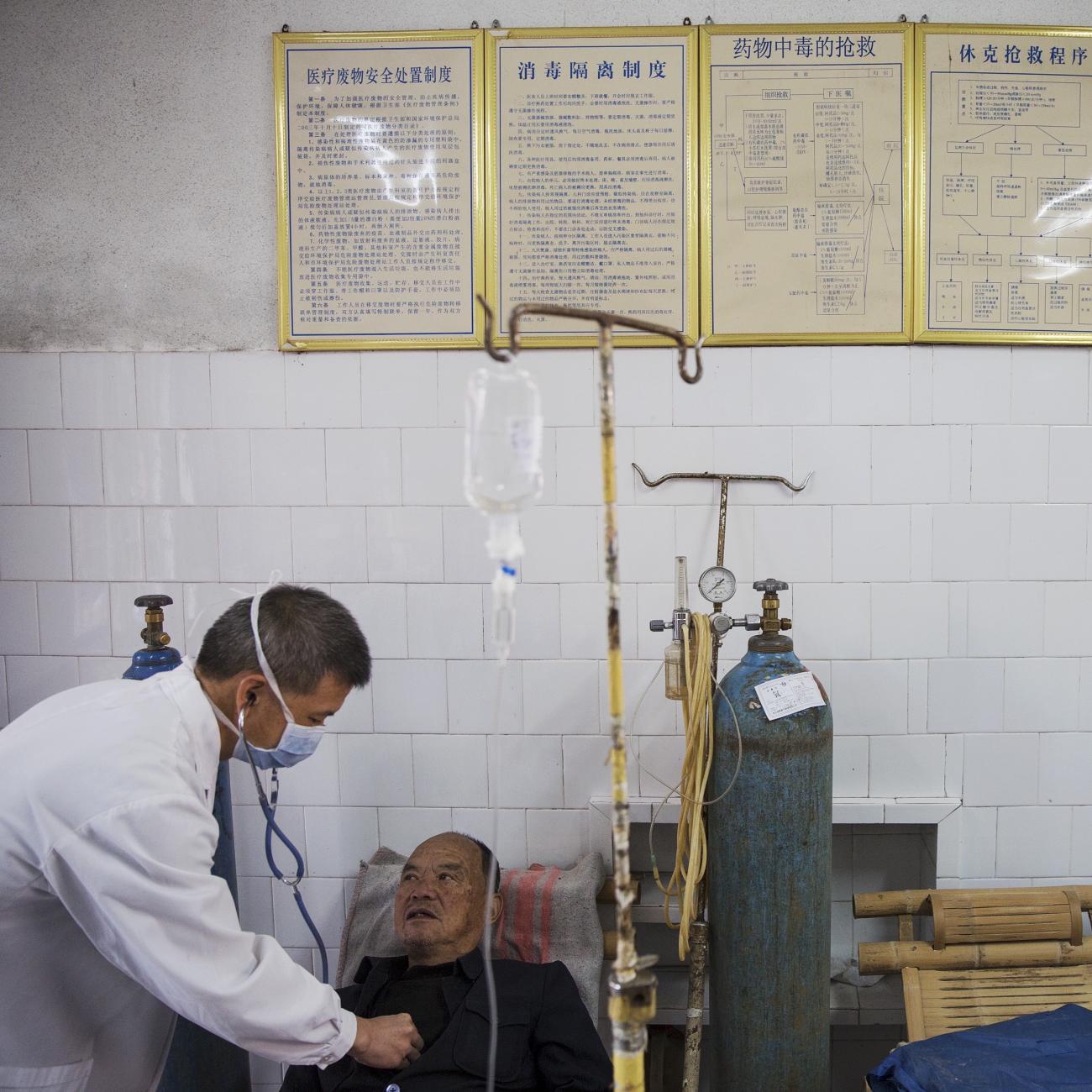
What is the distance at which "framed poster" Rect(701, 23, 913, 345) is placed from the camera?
2.39 m

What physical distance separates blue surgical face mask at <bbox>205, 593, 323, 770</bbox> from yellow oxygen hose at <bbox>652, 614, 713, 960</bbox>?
0.89 meters

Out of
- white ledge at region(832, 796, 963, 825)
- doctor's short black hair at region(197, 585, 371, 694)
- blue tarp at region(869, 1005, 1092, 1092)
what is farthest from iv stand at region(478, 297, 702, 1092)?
white ledge at region(832, 796, 963, 825)

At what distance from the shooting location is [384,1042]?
1643 millimetres

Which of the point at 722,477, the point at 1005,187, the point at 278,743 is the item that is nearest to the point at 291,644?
the point at 278,743

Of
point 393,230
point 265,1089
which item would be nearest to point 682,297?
point 393,230

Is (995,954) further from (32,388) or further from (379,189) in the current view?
(32,388)

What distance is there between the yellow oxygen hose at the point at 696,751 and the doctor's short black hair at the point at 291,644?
842 mm

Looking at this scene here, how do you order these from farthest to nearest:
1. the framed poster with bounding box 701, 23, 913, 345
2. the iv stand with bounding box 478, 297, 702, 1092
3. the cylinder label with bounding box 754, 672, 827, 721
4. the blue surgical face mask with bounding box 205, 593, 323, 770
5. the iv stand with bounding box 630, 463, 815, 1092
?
the framed poster with bounding box 701, 23, 913, 345, the iv stand with bounding box 630, 463, 815, 1092, the cylinder label with bounding box 754, 672, 827, 721, the blue surgical face mask with bounding box 205, 593, 323, 770, the iv stand with bounding box 478, 297, 702, 1092

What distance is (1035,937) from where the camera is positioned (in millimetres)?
2207

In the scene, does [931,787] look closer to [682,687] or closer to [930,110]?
[682,687]

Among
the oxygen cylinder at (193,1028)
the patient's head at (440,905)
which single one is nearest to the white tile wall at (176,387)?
the oxygen cylinder at (193,1028)

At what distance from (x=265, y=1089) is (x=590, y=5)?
10.7 ft

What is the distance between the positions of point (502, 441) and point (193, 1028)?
1.81m

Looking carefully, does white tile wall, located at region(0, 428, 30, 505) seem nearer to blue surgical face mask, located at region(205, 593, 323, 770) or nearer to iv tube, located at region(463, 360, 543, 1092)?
blue surgical face mask, located at region(205, 593, 323, 770)
